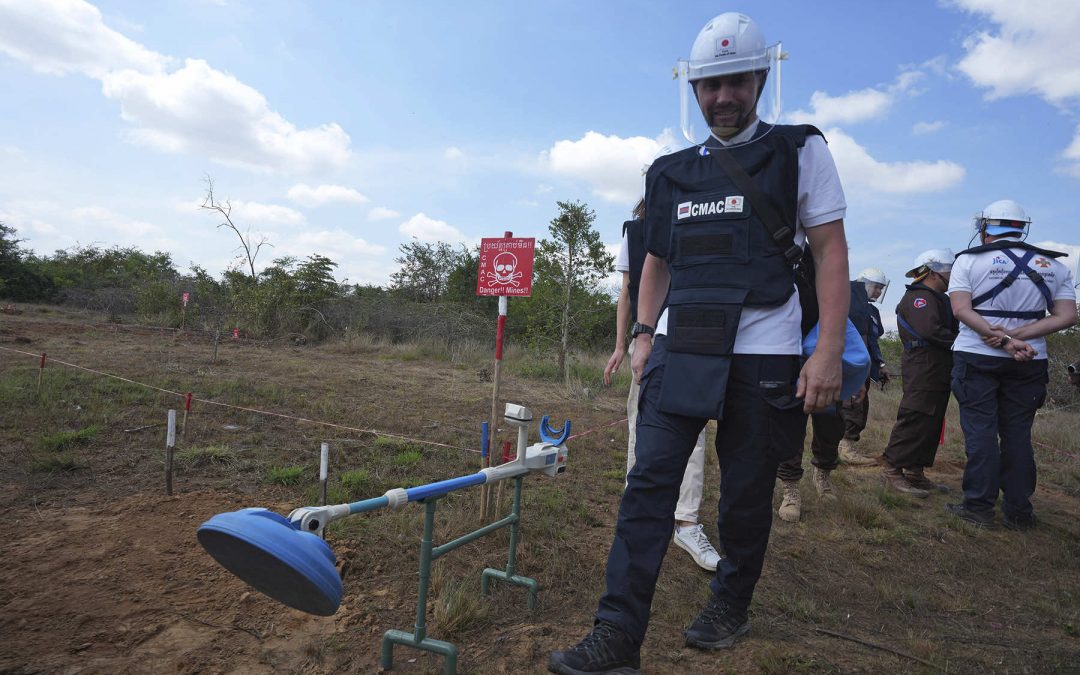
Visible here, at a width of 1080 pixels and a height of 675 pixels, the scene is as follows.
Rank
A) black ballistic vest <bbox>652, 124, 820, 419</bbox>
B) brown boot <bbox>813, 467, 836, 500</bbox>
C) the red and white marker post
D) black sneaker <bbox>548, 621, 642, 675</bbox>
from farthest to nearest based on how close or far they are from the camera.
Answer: brown boot <bbox>813, 467, 836, 500</bbox> < the red and white marker post < black ballistic vest <bbox>652, 124, 820, 419</bbox> < black sneaker <bbox>548, 621, 642, 675</bbox>

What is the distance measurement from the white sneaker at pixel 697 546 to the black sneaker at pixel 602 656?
1385 millimetres

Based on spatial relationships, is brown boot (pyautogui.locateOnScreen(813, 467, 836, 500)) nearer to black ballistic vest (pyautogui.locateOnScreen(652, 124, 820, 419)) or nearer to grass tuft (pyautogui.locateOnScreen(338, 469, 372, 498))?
black ballistic vest (pyautogui.locateOnScreen(652, 124, 820, 419))

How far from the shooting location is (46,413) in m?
6.02

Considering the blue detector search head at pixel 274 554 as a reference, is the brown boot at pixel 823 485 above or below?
below

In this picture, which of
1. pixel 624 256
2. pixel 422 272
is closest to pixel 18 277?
pixel 422 272

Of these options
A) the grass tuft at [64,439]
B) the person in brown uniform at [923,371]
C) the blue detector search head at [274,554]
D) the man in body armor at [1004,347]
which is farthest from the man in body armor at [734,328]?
the grass tuft at [64,439]

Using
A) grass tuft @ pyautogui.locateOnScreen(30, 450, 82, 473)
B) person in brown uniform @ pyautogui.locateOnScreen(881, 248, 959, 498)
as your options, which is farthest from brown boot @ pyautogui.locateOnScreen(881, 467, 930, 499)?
grass tuft @ pyautogui.locateOnScreen(30, 450, 82, 473)

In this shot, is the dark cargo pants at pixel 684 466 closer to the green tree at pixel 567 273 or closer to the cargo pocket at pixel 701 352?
the cargo pocket at pixel 701 352

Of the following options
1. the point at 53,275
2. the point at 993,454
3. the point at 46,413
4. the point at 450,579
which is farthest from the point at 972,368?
the point at 53,275

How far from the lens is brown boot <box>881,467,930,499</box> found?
5.05 m

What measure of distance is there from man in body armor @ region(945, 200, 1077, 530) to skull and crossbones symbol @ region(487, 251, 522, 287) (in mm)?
3008

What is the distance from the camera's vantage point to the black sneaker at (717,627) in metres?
2.29

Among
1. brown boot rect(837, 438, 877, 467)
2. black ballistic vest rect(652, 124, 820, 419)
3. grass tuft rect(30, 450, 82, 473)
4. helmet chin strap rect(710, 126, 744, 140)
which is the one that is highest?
helmet chin strap rect(710, 126, 744, 140)

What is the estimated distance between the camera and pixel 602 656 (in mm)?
1931
